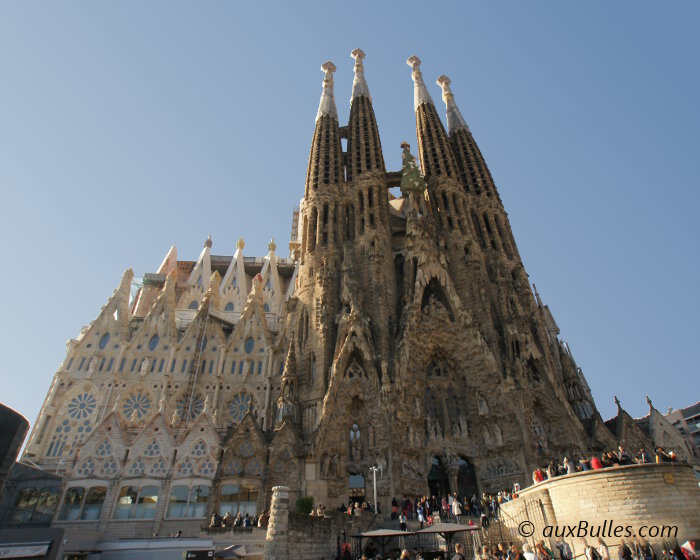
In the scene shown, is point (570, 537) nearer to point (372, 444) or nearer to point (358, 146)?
point (372, 444)

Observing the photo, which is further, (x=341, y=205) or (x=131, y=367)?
(x=341, y=205)

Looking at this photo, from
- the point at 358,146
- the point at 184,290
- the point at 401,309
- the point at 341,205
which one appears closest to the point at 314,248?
the point at 341,205

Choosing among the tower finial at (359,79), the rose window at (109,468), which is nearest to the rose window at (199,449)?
the rose window at (109,468)

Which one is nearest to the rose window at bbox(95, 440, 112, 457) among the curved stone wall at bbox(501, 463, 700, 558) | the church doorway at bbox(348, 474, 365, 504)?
the church doorway at bbox(348, 474, 365, 504)

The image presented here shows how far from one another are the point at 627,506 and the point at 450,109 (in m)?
43.1

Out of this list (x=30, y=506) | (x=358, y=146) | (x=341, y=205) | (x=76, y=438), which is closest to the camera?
(x=30, y=506)

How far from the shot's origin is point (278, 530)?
14.1 metres

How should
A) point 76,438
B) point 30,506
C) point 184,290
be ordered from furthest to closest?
point 184,290, point 76,438, point 30,506

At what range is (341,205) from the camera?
35.4 meters

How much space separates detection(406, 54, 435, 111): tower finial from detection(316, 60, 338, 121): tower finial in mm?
8817

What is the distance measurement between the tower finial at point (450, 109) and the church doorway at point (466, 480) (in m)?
31.7

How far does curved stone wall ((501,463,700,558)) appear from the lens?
11.6 metres

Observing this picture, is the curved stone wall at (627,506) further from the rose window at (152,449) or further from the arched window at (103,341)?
the arched window at (103,341)

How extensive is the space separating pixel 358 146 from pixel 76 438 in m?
29.5
